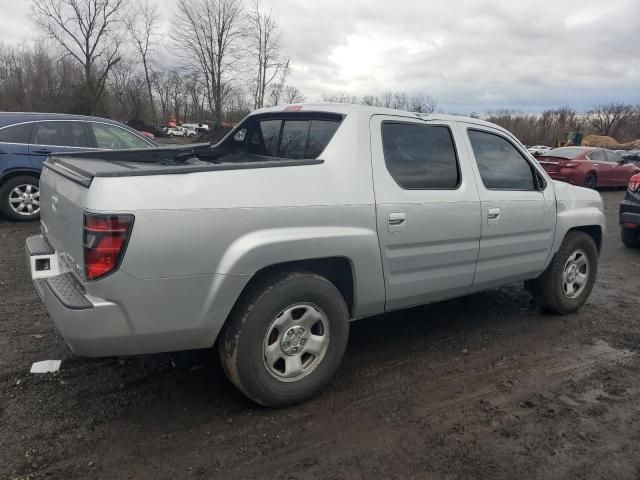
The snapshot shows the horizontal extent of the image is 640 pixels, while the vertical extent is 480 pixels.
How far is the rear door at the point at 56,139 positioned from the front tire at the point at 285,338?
677cm

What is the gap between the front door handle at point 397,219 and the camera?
10.6ft

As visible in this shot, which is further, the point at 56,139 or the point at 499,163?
the point at 56,139

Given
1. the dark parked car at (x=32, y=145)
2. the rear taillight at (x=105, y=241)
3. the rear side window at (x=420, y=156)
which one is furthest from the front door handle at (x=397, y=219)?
the dark parked car at (x=32, y=145)

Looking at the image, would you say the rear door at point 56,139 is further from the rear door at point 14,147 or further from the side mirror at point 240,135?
the side mirror at point 240,135

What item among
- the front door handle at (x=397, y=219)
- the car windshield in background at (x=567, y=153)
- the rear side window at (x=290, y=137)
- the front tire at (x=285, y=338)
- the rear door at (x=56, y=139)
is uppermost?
the rear door at (x=56, y=139)

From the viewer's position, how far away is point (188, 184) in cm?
252

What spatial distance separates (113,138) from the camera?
28.2 feet

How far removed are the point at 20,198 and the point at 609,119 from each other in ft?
350

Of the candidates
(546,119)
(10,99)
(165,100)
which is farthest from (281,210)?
(546,119)

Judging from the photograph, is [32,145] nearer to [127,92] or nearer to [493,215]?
[493,215]

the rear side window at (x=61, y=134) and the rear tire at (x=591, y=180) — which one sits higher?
the rear side window at (x=61, y=134)

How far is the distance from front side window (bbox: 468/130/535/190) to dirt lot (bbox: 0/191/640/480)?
1.35 metres

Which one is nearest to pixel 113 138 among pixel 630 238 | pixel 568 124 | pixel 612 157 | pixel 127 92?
pixel 630 238

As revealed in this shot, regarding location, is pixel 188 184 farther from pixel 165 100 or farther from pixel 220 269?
pixel 165 100
